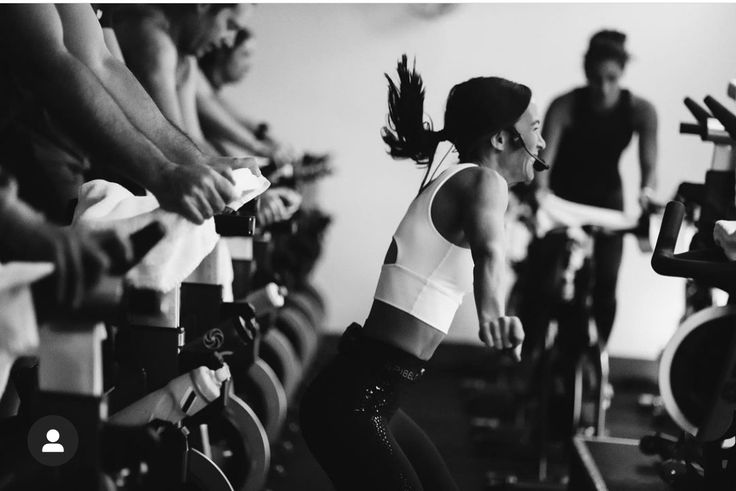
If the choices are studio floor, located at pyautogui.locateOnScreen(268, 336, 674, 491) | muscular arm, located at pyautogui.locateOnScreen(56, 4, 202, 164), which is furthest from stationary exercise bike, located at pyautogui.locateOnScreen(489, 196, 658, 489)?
muscular arm, located at pyautogui.locateOnScreen(56, 4, 202, 164)

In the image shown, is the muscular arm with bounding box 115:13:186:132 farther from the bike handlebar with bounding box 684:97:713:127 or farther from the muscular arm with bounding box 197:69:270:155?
the bike handlebar with bounding box 684:97:713:127

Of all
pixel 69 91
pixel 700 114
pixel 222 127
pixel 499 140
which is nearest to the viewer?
pixel 69 91

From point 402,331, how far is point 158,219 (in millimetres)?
571

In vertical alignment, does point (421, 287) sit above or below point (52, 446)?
above

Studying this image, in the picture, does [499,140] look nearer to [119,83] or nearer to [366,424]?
[366,424]

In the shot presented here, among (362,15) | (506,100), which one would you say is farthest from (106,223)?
(362,15)

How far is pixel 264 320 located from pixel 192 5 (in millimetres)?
1027

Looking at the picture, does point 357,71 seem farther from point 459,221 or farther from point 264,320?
point 459,221

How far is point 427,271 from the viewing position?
186 cm

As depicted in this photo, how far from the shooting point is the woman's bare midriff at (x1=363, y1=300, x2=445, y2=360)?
1838 millimetres

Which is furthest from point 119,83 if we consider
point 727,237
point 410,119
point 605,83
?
point 605,83

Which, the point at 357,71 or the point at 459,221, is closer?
the point at 459,221

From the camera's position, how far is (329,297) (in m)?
5.66

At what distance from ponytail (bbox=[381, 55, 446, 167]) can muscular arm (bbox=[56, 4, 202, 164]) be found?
49 cm
